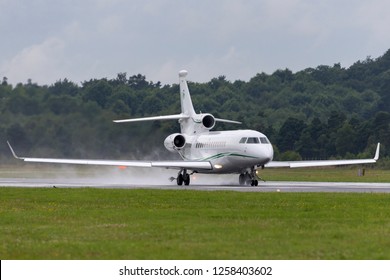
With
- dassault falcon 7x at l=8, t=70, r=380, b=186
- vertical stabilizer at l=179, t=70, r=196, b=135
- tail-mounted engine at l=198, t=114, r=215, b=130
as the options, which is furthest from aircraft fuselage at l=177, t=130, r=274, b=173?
vertical stabilizer at l=179, t=70, r=196, b=135

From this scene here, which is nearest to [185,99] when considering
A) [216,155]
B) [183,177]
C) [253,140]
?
[216,155]

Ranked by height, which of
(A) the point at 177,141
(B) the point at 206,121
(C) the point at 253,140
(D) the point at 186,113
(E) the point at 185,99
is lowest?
(C) the point at 253,140

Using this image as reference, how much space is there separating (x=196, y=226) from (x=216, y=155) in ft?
114

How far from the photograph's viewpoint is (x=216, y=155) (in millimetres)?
61688

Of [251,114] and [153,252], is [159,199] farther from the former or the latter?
[251,114]

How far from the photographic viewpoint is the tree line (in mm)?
70125

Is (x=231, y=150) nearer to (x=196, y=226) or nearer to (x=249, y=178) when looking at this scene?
(x=249, y=178)

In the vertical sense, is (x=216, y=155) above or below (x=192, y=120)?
below

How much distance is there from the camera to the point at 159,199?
3909cm

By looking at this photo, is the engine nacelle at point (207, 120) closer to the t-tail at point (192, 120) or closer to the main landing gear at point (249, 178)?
the t-tail at point (192, 120)

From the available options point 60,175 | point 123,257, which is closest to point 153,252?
point 123,257

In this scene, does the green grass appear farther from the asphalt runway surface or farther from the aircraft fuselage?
the aircraft fuselage

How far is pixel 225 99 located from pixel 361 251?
11279 centimetres

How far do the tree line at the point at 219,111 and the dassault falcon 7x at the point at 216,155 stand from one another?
6.18 meters
